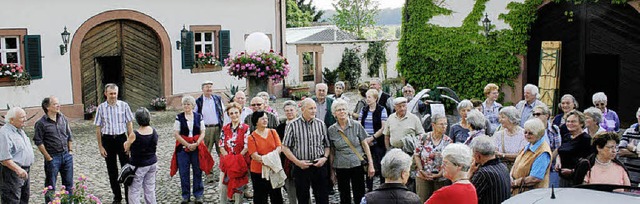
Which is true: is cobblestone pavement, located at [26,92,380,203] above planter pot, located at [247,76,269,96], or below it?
below

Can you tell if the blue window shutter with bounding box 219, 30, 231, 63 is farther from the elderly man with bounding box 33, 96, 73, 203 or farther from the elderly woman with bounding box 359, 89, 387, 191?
the elderly man with bounding box 33, 96, 73, 203

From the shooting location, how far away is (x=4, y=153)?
7.46 meters

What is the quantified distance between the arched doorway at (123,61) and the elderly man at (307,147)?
1344cm

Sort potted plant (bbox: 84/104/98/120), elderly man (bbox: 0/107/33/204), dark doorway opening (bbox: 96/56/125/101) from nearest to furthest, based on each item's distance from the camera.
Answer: elderly man (bbox: 0/107/33/204) < potted plant (bbox: 84/104/98/120) < dark doorway opening (bbox: 96/56/125/101)

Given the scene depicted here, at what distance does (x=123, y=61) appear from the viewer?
821 inches

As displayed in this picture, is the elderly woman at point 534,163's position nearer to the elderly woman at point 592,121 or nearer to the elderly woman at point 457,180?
the elderly woman at point 457,180

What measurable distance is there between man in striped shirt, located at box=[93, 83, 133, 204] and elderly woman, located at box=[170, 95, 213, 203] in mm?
693

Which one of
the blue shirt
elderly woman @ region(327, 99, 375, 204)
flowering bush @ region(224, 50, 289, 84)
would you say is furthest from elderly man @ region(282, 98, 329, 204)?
flowering bush @ region(224, 50, 289, 84)

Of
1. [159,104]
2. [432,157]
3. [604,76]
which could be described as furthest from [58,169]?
[604,76]

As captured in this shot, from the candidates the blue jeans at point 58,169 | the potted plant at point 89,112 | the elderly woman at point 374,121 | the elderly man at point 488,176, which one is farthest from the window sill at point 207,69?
the elderly man at point 488,176

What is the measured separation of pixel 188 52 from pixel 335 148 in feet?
48.5

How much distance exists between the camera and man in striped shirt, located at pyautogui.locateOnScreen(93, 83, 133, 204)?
360 inches

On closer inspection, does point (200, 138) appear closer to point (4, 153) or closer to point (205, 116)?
point (205, 116)

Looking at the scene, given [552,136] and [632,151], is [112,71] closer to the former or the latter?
[552,136]
